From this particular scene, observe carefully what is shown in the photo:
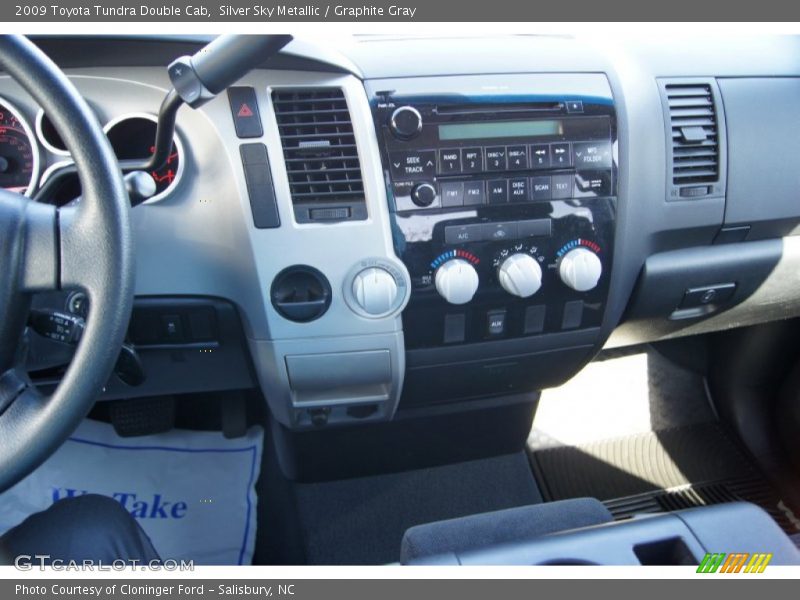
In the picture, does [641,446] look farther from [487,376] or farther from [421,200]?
[421,200]

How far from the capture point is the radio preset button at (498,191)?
3.55 ft

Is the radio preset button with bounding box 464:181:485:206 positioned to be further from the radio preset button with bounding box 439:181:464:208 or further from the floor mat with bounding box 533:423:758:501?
the floor mat with bounding box 533:423:758:501

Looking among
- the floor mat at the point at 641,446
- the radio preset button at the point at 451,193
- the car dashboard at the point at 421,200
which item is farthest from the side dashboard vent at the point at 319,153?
the floor mat at the point at 641,446

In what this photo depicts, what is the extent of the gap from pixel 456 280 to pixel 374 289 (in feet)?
0.43

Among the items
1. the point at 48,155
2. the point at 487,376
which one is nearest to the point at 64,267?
the point at 48,155

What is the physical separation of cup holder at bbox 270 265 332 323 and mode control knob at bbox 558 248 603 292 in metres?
0.39

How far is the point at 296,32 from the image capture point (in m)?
0.94

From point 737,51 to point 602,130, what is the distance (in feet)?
1.10

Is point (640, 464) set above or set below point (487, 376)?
below

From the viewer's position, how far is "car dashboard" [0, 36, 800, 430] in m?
1.00

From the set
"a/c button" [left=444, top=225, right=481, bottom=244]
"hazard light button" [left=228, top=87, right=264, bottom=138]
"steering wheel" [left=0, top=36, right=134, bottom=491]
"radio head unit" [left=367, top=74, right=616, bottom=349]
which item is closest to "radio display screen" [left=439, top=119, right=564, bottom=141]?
"radio head unit" [left=367, top=74, right=616, bottom=349]

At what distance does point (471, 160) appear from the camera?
1069 mm

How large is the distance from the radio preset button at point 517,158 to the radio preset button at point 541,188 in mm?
29

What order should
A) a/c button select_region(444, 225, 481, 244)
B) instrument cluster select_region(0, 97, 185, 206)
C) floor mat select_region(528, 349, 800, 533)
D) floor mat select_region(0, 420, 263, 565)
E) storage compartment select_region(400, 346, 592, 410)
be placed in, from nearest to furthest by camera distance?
instrument cluster select_region(0, 97, 185, 206) < a/c button select_region(444, 225, 481, 244) < storage compartment select_region(400, 346, 592, 410) < floor mat select_region(0, 420, 263, 565) < floor mat select_region(528, 349, 800, 533)
